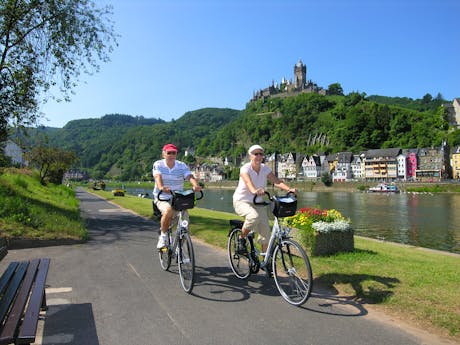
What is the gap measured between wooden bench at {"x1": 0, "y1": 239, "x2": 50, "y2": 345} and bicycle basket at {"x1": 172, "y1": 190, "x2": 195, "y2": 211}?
6.42 feet

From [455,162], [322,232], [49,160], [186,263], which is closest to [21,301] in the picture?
[186,263]

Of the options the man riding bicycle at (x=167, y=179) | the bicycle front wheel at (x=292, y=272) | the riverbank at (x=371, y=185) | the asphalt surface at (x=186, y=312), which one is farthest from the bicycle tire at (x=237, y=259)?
the riverbank at (x=371, y=185)

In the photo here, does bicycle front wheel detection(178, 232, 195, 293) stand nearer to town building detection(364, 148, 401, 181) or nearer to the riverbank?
the riverbank

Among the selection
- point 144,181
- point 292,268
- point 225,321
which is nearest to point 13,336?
point 225,321

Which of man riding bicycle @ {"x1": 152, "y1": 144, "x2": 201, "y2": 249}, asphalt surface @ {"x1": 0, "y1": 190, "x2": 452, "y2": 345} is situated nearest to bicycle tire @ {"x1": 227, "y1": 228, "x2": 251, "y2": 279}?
asphalt surface @ {"x1": 0, "y1": 190, "x2": 452, "y2": 345}

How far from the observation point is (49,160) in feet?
126

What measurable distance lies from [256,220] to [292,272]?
1.01 metres

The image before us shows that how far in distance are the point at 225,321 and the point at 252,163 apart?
242cm

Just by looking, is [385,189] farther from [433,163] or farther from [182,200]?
[182,200]

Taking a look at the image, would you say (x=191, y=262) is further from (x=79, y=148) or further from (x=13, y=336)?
(x=79, y=148)

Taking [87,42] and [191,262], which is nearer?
[191,262]

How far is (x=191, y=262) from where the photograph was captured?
18.6 ft

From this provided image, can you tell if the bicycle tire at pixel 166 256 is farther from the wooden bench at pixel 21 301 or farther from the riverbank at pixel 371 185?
the riverbank at pixel 371 185

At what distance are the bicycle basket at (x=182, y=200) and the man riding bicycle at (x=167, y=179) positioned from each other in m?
0.43
